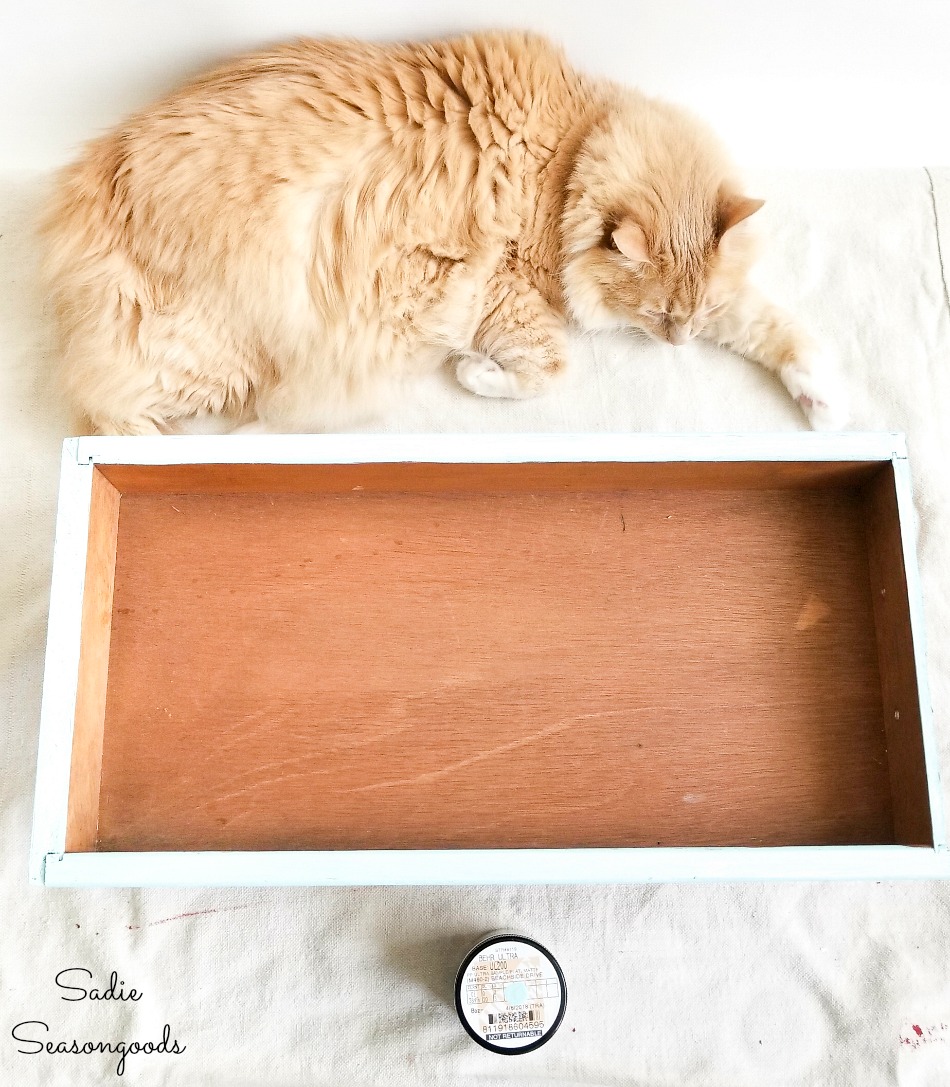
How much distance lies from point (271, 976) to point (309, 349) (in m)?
0.87

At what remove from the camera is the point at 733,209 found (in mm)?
1055

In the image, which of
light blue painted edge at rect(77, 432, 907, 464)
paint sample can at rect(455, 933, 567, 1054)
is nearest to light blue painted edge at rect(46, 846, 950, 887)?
paint sample can at rect(455, 933, 567, 1054)

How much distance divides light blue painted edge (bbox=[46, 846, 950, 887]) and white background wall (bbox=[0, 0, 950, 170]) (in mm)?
997

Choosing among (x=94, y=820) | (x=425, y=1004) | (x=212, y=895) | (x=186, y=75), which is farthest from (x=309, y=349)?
(x=425, y=1004)

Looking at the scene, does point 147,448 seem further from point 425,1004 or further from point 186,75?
point 425,1004

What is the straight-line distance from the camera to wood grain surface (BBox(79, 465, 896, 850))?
0.91 meters

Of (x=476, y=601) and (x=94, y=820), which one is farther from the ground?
(x=476, y=601)

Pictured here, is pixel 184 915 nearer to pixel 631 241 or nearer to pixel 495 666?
pixel 495 666

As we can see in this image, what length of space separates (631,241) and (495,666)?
574 millimetres

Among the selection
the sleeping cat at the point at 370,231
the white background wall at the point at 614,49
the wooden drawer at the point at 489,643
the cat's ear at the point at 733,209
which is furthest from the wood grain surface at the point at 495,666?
the white background wall at the point at 614,49

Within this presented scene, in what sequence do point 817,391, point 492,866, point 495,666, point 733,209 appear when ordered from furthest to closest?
1. point 817,391
2. point 733,209
3. point 495,666
4. point 492,866

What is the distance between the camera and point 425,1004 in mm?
1096

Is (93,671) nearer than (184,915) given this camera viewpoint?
Yes

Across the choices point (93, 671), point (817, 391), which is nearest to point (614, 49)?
point (817, 391)
